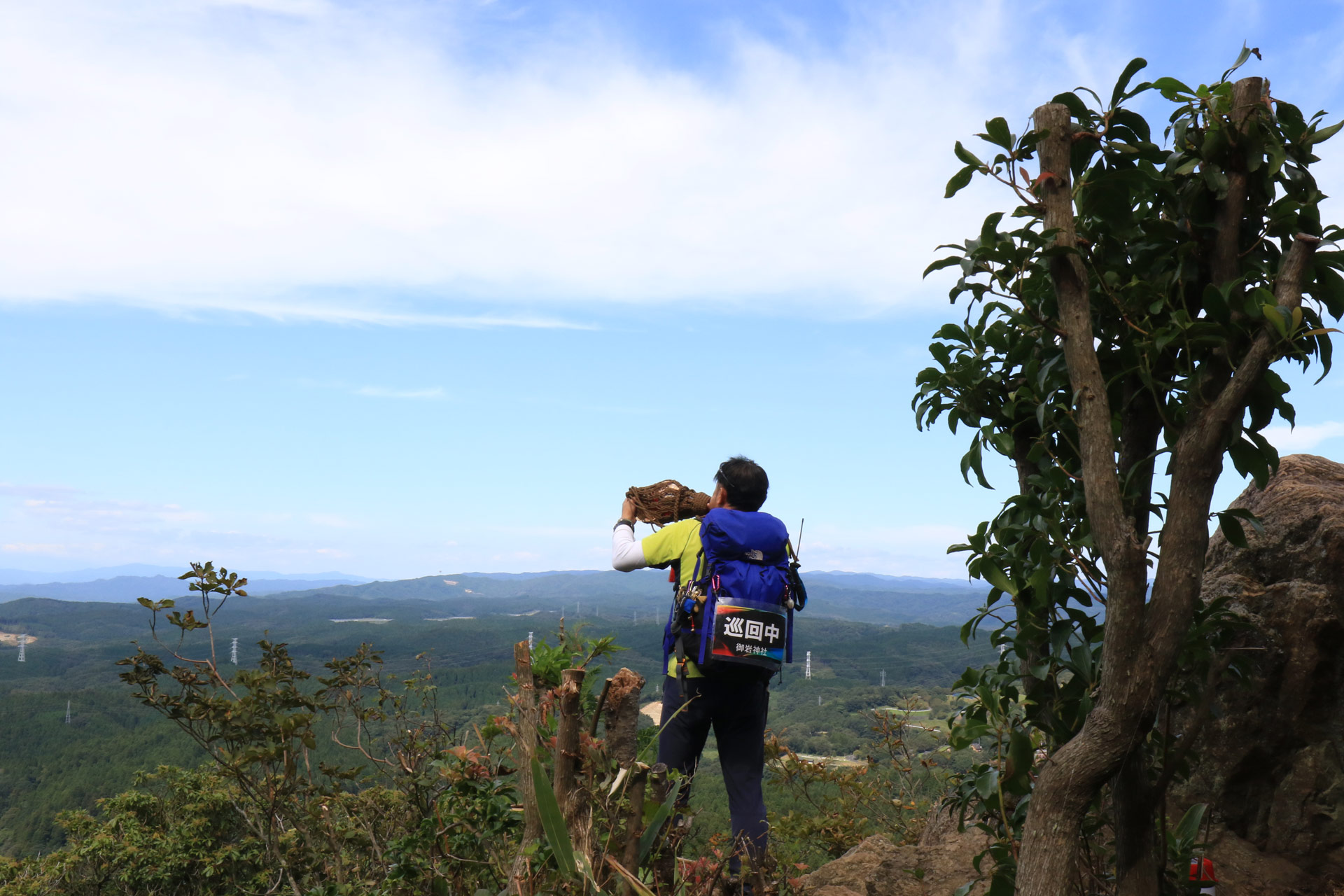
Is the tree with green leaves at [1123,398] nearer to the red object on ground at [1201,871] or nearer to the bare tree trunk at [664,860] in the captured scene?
the red object on ground at [1201,871]

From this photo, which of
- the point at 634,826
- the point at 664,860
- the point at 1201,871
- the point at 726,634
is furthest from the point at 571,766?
the point at 1201,871

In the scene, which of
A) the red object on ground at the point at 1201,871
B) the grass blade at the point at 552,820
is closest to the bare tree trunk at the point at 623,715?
the grass blade at the point at 552,820

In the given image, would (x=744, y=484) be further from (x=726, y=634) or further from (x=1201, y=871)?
(x=1201, y=871)

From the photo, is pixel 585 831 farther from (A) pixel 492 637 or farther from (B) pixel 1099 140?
(A) pixel 492 637

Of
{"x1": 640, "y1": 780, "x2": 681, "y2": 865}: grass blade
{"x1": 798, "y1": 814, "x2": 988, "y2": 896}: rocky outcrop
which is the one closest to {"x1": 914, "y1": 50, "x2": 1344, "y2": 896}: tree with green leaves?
{"x1": 640, "y1": 780, "x2": 681, "y2": 865}: grass blade

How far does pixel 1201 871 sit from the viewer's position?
3086mm

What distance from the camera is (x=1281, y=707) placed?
3.63 m

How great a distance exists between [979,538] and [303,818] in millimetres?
3941

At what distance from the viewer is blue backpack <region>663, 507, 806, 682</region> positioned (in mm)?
3629

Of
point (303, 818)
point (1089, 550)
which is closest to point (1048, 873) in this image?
point (1089, 550)

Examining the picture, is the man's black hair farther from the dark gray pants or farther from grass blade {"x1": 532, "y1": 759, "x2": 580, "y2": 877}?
grass blade {"x1": 532, "y1": 759, "x2": 580, "y2": 877}

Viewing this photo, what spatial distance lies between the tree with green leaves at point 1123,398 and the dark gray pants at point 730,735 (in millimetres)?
1120

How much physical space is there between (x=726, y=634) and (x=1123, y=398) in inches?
69.1

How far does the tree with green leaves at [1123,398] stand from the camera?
2279mm
